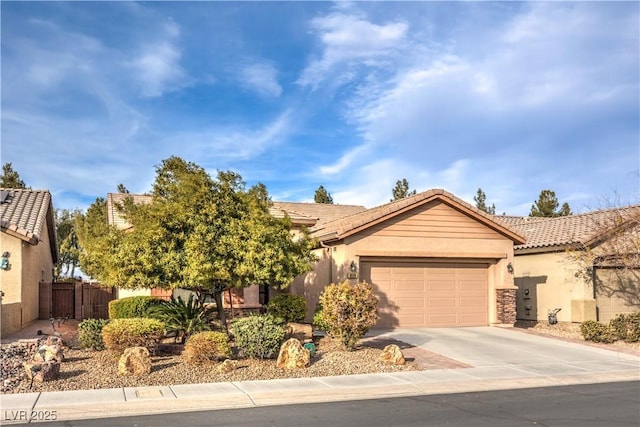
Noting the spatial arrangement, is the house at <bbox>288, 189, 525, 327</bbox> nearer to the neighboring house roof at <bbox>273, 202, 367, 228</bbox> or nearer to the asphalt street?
the asphalt street

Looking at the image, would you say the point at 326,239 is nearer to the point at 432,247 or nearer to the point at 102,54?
the point at 432,247

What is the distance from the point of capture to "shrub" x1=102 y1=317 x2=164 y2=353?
41.5 feet

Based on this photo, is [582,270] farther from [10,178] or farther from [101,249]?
[10,178]

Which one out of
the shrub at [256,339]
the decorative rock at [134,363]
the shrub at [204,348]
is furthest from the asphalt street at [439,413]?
the shrub at [256,339]

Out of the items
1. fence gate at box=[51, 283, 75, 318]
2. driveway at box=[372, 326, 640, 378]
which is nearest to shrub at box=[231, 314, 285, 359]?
driveway at box=[372, 326, 640, 378]

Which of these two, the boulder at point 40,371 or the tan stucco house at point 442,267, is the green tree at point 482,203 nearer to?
the tan stucco house at point 442,267

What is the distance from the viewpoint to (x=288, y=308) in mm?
17094

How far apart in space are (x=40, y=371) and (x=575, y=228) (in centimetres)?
1929

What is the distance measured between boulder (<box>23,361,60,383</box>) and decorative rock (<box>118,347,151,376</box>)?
1222 millimetres

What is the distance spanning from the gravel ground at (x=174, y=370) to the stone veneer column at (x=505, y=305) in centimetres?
770

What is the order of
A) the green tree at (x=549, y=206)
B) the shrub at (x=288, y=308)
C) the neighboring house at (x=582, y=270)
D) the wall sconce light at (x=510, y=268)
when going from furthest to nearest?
the green tree at (x=549, y=206)
the wall sconce light at (x=510, y=268)
the neighboring house at (x=582, y=270)
the shrub at (x=288, y=308)

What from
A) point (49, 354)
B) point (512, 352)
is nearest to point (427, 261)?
point (512, 352)

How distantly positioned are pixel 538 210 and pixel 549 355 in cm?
2336

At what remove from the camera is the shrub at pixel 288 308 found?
55.9ft
